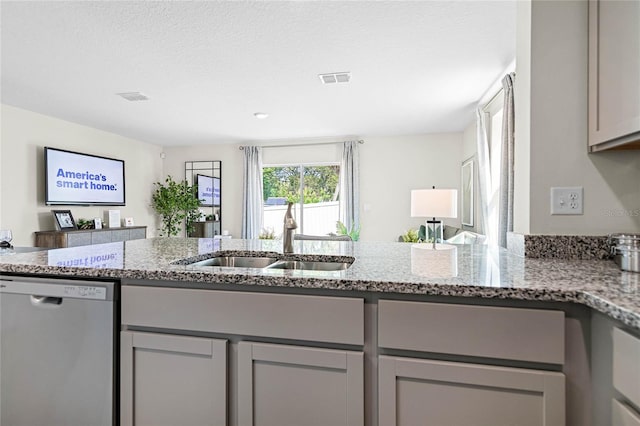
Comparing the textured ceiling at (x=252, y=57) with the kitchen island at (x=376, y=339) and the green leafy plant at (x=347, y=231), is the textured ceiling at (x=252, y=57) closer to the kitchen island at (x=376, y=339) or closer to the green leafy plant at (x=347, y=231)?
the kitchen island at (x=376, y=339)

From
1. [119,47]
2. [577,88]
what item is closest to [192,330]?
[577,88]

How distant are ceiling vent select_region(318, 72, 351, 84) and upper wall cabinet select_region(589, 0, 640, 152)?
201 centimetres

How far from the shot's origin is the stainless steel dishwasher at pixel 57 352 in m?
1.18

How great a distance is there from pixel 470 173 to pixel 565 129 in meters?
3.60

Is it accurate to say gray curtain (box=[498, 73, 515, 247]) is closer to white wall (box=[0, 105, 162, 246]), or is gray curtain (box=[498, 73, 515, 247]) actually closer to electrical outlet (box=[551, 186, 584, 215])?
electrical outlet (box=[551, 186, 584, 215])

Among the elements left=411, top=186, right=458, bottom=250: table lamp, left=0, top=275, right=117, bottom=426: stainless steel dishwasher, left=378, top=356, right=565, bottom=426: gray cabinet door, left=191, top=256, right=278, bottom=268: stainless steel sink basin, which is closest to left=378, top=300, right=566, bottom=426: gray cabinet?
left=378, top=356, right=565, bottom=426: gray cabinet door

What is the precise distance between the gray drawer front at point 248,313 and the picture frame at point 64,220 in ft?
14.3

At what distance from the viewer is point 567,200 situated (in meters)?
1.40

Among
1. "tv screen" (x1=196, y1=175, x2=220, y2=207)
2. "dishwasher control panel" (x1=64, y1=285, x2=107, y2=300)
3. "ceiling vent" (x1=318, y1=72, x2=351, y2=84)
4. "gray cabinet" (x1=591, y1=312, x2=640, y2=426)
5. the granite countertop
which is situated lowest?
"gray cabinet" (x1=591, y1=312, x2=640, y2=426)

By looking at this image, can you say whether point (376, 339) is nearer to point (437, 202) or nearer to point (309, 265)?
point (309, 265)

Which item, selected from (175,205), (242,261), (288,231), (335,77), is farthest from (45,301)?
(175,205)

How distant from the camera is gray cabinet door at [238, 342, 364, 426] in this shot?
100 cm

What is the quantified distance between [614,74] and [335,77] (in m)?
2.29

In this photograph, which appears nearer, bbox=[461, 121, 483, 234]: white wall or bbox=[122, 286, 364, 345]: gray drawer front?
bbox=[122, 286, 364, 345]: gray drawer front
